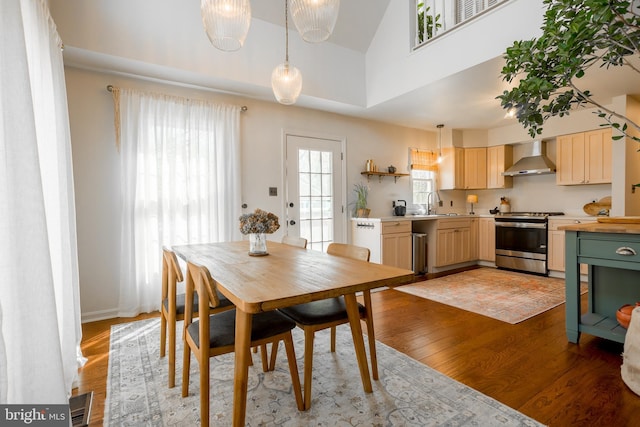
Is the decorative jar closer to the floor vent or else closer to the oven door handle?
the floor vent

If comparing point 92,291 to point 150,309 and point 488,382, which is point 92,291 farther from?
point 488,382

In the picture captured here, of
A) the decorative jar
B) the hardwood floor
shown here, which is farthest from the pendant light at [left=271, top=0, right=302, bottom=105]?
the hardwood floor

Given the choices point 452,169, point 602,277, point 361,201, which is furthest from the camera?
point 452,169

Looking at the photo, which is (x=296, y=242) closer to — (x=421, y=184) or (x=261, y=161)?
(x=261, y=161)

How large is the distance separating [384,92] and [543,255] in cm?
341

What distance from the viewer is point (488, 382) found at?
1.95m

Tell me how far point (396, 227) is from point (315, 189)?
4.27 feet

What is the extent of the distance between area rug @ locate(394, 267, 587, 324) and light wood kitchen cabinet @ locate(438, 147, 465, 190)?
5.39ft

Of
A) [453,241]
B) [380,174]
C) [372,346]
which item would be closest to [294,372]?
[372,346]

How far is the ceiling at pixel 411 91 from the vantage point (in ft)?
10.4

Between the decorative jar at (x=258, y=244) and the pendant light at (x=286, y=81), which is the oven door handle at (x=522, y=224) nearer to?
the pendant light at (x=286, y=81)

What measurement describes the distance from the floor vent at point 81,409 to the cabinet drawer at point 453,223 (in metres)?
4.63

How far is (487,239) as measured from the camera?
17.8 feet

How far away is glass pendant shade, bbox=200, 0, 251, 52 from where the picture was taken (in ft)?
5.97
